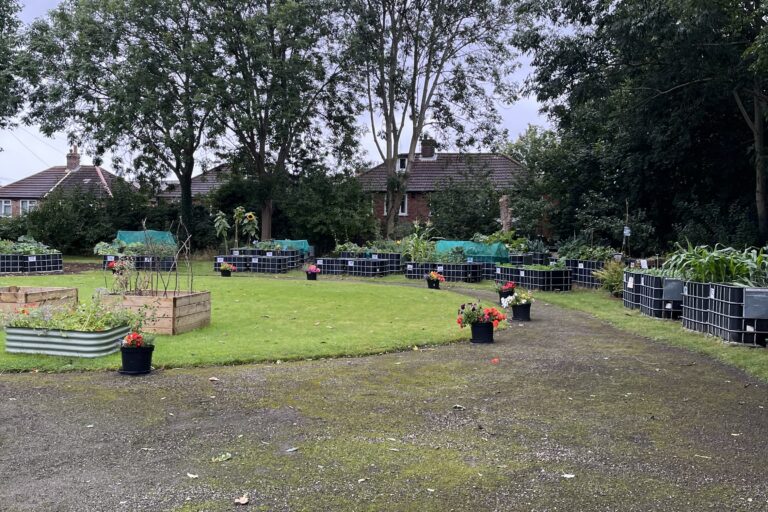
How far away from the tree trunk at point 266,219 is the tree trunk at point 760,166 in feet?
67.8

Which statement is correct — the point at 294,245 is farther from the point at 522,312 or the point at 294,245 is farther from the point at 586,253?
the point at 522,312

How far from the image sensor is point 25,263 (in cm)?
2092

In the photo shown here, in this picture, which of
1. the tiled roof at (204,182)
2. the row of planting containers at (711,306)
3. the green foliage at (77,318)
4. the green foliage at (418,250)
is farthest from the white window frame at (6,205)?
the row of planting containers at (711,306)

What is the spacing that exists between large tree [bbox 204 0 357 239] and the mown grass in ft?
54.1

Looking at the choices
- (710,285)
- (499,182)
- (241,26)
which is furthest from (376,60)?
(710,285)

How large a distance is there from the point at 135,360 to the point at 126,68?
76.7 ft

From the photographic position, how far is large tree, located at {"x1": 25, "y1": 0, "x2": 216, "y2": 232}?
26.4m

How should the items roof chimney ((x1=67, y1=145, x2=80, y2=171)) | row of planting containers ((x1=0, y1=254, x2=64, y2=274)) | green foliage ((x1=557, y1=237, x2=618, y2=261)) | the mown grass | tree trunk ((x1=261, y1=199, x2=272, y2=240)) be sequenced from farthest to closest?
1. roof chimney ((x1=67, y1=145, x2=80, y2=171))
2. tree trunk ((x1=261, y1=199, x2=272, y2=240))
3. row of planting containers ((x1=0, y1=254, x2=64, y2=274))
4. green foliage ((x1=557, y1=237, x2=618, y2=261))
5. the mown grass

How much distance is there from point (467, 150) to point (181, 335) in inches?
1029

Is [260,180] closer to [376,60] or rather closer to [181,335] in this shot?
[376,60]

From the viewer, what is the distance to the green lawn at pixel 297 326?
759 centimetres

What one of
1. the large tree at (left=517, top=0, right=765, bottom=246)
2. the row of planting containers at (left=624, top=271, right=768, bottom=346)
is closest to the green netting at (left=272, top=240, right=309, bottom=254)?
the large tree at (left=517, top=0, right=765, bottom=246)

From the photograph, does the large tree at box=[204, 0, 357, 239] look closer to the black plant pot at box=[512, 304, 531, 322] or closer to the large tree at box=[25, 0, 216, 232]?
the large tree at box=[25, 0, 216, 232]

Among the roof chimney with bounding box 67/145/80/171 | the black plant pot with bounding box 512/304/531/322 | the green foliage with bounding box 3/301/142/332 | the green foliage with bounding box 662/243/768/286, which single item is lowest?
the black plant pot with bounding box 512/304/531/322
